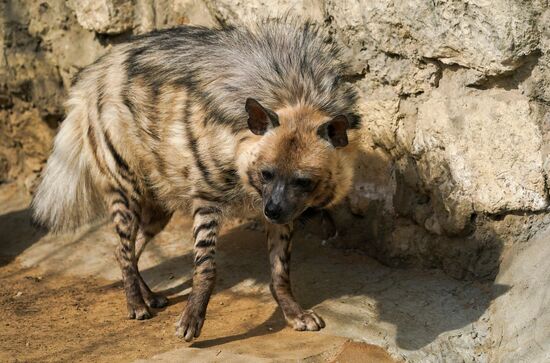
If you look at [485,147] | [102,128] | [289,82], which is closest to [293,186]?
[289,82]

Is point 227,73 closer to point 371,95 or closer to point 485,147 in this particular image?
point 371,95

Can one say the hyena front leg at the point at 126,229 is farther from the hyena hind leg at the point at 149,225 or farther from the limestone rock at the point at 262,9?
the limestone rock at the point at 262,9

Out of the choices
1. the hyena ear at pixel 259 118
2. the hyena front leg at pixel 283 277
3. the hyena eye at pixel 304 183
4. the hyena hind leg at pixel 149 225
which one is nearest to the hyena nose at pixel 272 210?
the hyena eye at pixel 304 183

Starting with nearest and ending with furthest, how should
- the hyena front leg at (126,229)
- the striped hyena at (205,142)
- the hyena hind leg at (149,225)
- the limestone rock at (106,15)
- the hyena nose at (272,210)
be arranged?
the hyena nose at (272,210)
the striped hyena at (205,142)
the hyena front leg at (126,229)
the hyena hind leg at (149,225)
the limestone rock at (106,15)

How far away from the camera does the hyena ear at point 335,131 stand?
4125 millimetres

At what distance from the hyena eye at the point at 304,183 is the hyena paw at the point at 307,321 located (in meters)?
0.74

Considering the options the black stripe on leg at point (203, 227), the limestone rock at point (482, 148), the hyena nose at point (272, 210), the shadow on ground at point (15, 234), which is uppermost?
the limestone rock at point (482, 148)

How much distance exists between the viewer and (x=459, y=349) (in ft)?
13.8

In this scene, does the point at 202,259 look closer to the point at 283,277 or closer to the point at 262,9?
the point at 283,277

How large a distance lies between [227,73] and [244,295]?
133 centimetres

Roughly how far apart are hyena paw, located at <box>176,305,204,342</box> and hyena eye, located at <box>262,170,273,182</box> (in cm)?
77

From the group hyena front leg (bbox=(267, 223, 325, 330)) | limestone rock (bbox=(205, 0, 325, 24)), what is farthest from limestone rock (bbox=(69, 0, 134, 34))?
hyena front leg (bbox=(267, 223, 325, 330))

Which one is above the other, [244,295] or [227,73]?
[227,73]

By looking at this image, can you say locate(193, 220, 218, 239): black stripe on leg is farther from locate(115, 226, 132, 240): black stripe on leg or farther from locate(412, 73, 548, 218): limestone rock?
locate(412, 73, 548, 218): limestone rock
